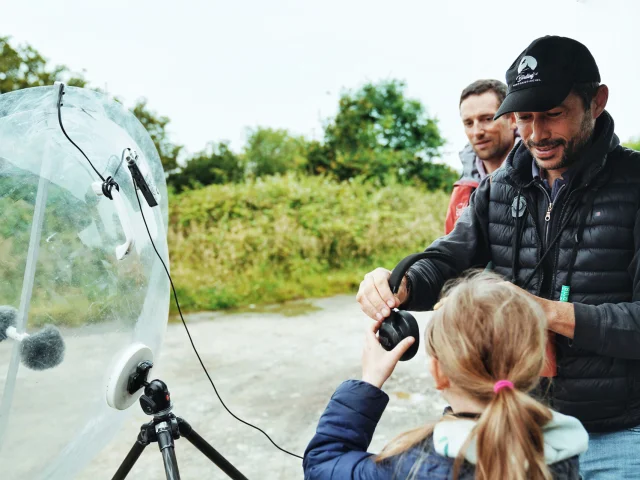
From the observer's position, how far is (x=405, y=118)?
11461mm

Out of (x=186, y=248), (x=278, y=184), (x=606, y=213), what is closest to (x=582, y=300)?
(x=606, y=213)

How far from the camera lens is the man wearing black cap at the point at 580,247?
4.67 ft

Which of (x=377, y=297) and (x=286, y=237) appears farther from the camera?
(x=286, y=237)

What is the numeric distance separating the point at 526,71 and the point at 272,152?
1184 centimetres

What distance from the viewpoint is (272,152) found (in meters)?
13.2

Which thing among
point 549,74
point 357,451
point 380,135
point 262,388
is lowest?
point 262,388

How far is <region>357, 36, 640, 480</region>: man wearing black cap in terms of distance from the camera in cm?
142

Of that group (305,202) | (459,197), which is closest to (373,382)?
(459,197)

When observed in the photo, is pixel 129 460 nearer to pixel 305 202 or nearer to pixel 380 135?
pixel 305 202

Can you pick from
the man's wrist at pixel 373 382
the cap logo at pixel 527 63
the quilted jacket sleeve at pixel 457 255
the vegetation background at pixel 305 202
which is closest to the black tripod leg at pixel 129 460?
the man's wrist at pixel 373 382

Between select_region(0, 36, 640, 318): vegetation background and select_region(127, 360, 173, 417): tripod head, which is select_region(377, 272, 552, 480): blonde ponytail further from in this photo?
select_region(0, 36, 640, 318): vegetation background

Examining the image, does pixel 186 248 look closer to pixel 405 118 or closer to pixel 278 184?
pixel 278 184

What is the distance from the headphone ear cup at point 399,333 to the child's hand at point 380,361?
0.02m

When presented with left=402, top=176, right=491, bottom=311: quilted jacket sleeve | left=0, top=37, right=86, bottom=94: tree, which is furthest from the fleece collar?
left=0, top=37, right=86, bottom=94: tree
